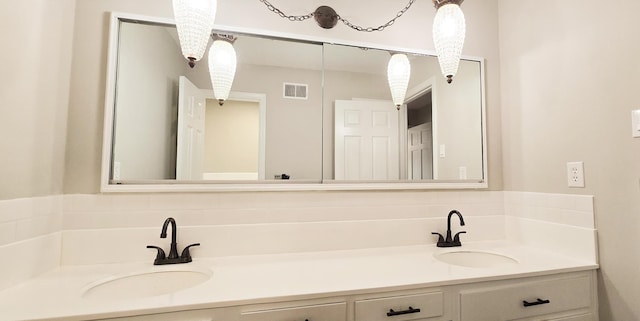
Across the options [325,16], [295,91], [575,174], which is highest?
[325,16]

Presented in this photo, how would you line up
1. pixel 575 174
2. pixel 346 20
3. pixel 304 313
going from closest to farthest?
pixel 304 313, pixel 575 174, pixel 346 20

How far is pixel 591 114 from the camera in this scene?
122 cm

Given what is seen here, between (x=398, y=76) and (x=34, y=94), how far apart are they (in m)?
1.66

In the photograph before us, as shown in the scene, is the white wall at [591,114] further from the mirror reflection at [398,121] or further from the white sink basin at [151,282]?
the white sink basin at [151,282]

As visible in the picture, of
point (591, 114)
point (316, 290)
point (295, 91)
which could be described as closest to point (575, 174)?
point (591, 114)

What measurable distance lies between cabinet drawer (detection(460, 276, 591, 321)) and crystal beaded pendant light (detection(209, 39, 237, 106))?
4.57 ft

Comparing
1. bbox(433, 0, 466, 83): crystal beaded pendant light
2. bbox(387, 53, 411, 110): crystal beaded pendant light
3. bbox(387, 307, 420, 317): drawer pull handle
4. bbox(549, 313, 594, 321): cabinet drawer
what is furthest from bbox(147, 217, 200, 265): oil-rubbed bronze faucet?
bbox(549, 313, 594, 321): cabinet drawer

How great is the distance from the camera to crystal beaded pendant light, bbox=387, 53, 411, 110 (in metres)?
1.61

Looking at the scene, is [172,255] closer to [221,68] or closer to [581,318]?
[221,68]

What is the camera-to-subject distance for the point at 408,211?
155 cm

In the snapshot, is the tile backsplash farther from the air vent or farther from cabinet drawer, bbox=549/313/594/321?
cabinet drawer, bbox=549/313/594/321

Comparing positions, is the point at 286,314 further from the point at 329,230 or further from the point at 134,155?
the point at 134,155

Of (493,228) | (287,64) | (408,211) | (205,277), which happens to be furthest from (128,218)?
(493,228)

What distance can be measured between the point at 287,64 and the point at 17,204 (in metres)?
1.23
